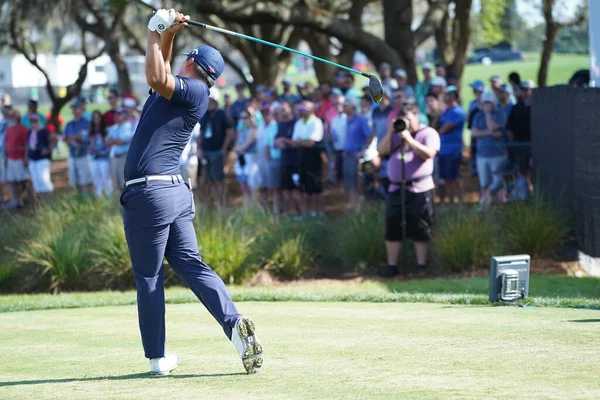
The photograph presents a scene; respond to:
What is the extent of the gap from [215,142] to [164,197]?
1275 cm

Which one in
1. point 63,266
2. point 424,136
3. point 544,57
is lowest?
point 63,266

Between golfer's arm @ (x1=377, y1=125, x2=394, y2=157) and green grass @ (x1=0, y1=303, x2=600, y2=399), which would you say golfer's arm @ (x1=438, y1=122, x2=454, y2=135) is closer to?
golfer's arm @ (x1=377, y1=125, x2=394, y2=157)

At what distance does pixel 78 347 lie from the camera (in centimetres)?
741

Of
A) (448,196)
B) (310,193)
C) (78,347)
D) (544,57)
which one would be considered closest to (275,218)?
(310,193)

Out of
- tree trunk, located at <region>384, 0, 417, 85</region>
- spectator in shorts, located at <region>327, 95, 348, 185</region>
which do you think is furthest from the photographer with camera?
tree trunk, located at <region>384, 0, 417, 85</region>

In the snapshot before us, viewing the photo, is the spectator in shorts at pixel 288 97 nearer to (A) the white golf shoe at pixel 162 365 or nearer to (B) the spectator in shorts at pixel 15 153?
(B) the spectator in shorts at pixel 15 153

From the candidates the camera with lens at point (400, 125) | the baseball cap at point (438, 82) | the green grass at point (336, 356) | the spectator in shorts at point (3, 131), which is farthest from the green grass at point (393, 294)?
the spectator in shorts at point (3, 131)

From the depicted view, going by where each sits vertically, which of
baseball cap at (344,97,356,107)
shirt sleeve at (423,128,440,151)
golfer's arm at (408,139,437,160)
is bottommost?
golfer's arm at (408,139,437,160)

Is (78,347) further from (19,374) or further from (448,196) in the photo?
(448,196)

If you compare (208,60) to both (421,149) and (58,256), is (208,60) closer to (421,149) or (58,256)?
(421,149)

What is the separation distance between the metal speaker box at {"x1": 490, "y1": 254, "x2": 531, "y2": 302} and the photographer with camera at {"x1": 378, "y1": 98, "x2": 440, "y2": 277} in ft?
12.8

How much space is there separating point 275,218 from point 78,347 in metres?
8.22

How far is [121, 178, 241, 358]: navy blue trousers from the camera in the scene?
6367 mm

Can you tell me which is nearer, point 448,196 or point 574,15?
point 448,196
